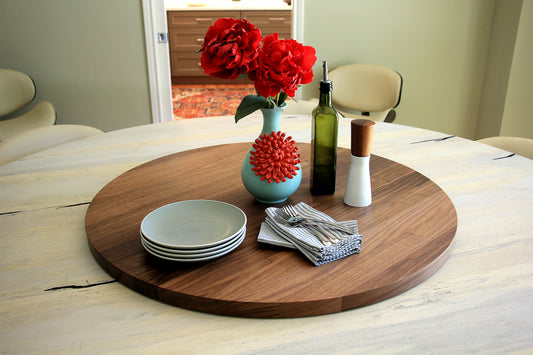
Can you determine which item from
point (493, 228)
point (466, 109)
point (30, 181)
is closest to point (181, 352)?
point (493, 228)

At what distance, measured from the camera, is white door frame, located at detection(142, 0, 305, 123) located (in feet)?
9.34

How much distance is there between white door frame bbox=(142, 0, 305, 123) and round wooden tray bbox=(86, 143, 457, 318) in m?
1.89

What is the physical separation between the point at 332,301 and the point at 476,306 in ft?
0.81

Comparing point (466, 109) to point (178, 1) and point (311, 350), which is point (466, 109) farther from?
point (178, 1)

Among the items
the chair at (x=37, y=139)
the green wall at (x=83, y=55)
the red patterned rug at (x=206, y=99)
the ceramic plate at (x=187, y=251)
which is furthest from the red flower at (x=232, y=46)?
the red patterned rug at (x=206, y=99)

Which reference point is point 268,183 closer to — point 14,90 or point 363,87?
point 363,87

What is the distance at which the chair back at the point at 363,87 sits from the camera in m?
2.88

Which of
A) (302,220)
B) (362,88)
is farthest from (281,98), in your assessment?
(362,88)

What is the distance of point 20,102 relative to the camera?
276 centimetres

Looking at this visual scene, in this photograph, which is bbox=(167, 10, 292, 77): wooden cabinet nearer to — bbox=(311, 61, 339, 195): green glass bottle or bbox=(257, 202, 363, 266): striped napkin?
bbox=(311, 61, 339, 195): green glass bottle

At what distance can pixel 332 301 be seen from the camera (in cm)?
71

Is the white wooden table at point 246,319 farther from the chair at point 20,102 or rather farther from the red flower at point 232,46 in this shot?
the chair at point 20,102

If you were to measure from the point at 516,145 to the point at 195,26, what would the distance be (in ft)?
16.6

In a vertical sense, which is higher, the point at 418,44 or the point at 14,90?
the point at 418,44
